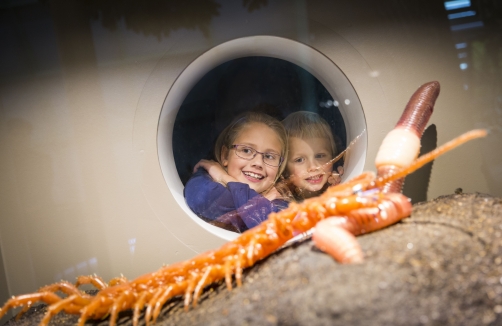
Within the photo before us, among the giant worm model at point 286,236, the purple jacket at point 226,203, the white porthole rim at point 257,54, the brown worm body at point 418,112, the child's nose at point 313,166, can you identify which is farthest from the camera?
the child's nose at point 313,166

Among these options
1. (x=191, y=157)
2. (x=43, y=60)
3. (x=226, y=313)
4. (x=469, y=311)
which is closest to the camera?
(x=469, y=311)

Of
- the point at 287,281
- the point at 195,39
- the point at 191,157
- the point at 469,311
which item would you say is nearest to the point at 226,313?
the point at 287,281

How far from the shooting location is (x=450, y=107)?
221cm

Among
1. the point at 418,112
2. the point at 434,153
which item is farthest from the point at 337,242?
the point at 418,112

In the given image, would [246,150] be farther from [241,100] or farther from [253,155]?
[241,100]

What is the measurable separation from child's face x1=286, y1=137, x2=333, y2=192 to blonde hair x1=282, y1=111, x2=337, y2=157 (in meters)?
0.03

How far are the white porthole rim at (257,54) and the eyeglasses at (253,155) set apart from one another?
57 cm

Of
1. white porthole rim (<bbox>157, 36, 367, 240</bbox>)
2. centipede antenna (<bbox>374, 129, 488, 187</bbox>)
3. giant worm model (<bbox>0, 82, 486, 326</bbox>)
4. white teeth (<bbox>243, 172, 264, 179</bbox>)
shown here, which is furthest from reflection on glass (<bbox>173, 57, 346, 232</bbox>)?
centipede antenna (<bbox>374, 129, 488, 187</bbox>)

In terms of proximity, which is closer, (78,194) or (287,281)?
(287,281)

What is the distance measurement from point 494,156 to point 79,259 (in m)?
3.02

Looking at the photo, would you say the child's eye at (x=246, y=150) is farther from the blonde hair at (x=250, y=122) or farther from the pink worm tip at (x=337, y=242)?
the pink worm tip at (x=337, y=242)

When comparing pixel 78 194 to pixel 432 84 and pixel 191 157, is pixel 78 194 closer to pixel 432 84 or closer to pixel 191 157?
pixel 191 157

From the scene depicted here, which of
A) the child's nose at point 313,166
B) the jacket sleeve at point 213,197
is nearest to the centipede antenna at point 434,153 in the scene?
the child's nose at point 313,166

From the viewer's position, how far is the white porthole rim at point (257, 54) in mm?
2258
